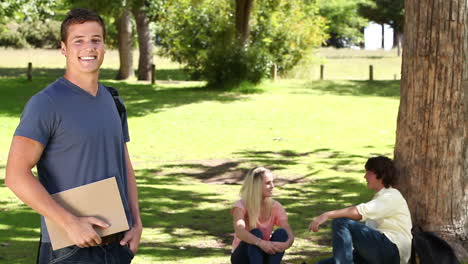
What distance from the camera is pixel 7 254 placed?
27.5ft

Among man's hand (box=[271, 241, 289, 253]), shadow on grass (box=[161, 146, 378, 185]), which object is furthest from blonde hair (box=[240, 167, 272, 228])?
shadow on grass (box=[161, 146, 378, 185])

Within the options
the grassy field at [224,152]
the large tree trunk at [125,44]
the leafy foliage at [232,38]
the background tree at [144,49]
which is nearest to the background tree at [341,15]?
the leafy foliage at [232,38]

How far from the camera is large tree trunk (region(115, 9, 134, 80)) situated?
36594 millimetres

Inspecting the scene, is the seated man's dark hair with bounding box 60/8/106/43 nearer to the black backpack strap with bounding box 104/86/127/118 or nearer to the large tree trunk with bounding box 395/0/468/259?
the black backpack strap with bounding box 104/86/127/118

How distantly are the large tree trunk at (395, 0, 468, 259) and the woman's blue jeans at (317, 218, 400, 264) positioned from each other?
874mm

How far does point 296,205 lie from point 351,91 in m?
20.3

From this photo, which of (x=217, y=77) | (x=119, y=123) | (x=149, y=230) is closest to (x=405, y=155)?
(x=149, y=230)

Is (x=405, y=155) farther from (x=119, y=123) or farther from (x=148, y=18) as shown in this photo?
(x=148, y=18)

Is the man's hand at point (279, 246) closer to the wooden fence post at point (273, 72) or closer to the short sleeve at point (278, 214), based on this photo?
the short sleeve at point (278, 214)

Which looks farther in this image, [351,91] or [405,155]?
[351,91]

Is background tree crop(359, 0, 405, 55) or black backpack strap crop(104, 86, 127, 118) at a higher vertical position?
background tree crop(359, 0, 405, 55)

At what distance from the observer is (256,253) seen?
688 cm

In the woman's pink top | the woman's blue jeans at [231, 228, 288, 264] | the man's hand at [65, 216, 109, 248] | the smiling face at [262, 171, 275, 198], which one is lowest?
the woman's blue jeans at [231, 228, 288, 264]

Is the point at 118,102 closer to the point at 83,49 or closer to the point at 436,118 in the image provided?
the point at 83,49
